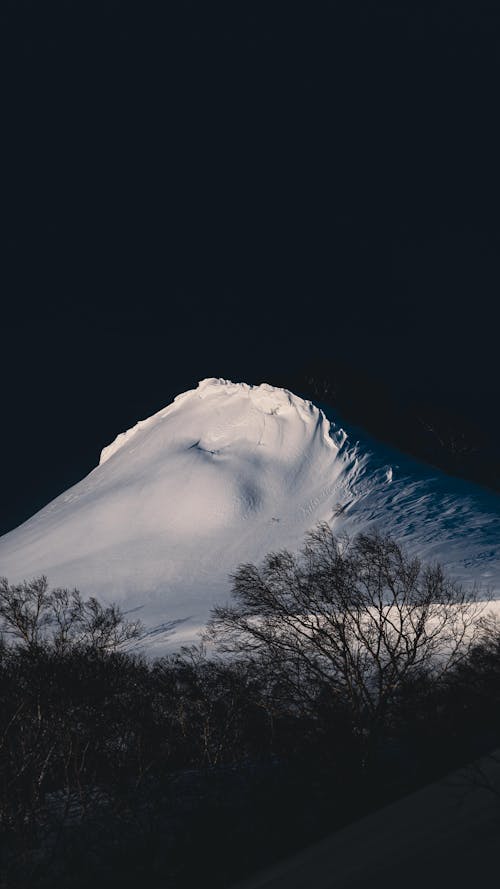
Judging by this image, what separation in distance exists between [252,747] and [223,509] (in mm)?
45124

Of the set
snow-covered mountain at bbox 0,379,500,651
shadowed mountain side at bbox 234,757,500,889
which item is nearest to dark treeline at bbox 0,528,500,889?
shadowed mountain side at bbox 234,757,500,889

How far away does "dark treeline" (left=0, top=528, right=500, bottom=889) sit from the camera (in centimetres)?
1848

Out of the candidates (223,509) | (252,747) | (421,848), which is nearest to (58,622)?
(252,747)

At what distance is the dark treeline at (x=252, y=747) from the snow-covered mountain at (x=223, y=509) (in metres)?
22.7

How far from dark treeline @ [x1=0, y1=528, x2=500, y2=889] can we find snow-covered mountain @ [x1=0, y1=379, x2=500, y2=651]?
2265 cm

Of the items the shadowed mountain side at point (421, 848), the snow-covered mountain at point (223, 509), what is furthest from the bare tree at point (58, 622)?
the shadowed mountain side at point (421, 848)

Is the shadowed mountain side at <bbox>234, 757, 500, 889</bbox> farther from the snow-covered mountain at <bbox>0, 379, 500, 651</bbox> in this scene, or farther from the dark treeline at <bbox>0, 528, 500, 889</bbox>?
the snow-covered mountain at <bbox>0, 379, 500, 651</bbox>

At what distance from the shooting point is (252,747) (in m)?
25.9

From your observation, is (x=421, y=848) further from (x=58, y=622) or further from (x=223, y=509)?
(x=223, y=509)

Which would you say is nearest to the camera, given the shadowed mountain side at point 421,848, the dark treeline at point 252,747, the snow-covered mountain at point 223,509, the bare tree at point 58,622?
the shadowed mountain side at point 421,848

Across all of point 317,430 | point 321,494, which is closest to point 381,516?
point 321,494

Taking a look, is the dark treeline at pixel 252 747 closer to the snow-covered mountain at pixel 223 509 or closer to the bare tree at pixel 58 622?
the bare tree at pixel 58 622

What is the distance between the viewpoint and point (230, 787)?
72.8 ft

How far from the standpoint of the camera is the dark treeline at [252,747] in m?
18.5
